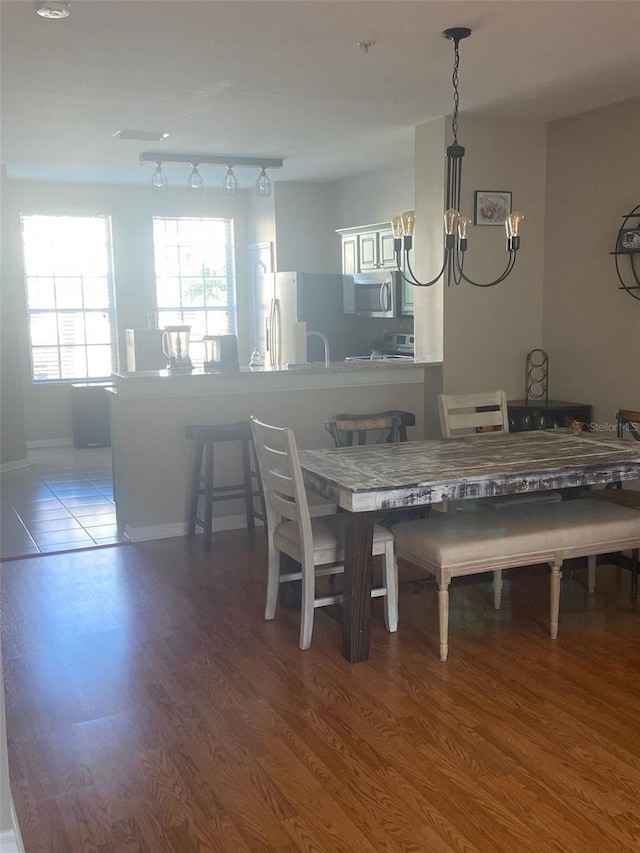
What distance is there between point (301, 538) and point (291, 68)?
91.5 inches

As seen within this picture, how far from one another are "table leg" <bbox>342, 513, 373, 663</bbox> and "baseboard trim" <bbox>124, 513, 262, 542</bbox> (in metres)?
2.08

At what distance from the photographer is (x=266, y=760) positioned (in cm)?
255

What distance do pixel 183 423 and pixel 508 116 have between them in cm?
282

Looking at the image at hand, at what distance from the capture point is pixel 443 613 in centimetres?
316

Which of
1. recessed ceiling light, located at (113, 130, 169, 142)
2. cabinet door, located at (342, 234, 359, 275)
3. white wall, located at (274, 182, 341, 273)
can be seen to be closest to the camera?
recessed ceiling light, located at (113, 130, 169, 142)

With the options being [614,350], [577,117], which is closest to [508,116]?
[577,117]

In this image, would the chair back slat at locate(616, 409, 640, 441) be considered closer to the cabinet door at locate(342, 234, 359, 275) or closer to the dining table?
the dining table

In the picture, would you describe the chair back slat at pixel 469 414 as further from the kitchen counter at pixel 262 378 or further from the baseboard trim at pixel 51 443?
the baseboard trim at pixel 51 443

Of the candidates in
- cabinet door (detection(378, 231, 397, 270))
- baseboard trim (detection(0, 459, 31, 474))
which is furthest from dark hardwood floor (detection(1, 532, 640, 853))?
cabinet door (detection(378, 231, 397, 270))

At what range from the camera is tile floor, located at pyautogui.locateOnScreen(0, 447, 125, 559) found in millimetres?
4996

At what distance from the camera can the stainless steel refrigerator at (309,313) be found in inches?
306

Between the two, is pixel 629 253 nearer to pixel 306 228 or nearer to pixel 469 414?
pixel 469 414

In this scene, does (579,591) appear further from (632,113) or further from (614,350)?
(632,113)

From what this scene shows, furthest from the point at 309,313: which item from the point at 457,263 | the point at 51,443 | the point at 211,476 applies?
the point at 457,263
